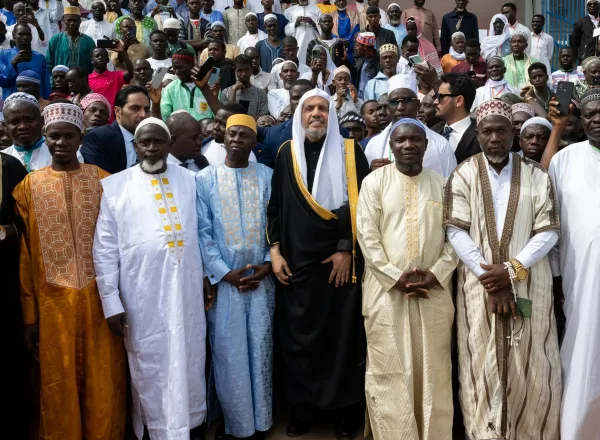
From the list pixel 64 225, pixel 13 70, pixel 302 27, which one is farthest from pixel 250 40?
pixel 64 225

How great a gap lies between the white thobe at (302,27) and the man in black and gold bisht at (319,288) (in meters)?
6.66

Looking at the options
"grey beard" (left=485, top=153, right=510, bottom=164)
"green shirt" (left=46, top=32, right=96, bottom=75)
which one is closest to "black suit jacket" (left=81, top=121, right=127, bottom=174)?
"grey beard" (left=485, top=153, right=510, bottom=164)

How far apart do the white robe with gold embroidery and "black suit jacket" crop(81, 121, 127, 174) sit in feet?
6.57

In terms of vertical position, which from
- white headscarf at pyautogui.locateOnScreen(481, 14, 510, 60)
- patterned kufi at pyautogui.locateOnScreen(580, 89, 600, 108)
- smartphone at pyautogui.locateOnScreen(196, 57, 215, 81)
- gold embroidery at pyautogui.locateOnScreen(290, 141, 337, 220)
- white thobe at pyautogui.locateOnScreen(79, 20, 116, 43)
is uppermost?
white thobe at pyautogui.locateOnScreen(79, 20, 116, 43)

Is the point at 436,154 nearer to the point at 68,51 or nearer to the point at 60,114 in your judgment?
the point at 60,114

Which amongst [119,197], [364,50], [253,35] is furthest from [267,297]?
[253,35]

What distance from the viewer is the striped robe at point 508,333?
4.14 m

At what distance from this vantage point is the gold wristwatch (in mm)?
4102

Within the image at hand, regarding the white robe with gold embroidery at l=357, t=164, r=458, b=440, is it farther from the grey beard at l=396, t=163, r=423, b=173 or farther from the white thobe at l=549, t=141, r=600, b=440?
the white thobe at l=549, t=141, r=600, b=440

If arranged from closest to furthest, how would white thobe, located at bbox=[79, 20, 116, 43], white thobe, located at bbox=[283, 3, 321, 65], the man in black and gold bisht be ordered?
the man in black and gold bisht < white thobe, located at bbox=[283, 3, 321, 65] < white thobe, located at bbox=[79, 20, 116, 43]

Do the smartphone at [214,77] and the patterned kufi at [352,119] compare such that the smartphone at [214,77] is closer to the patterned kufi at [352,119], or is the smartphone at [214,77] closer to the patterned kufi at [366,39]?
the patterned kufi at [366,39]

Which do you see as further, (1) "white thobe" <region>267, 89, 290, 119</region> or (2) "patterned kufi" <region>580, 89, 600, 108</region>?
(1) "white thobe" <region>267, 89, 290, 119</region>

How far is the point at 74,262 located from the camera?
4277mm

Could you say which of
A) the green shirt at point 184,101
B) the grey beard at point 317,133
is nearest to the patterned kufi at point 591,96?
the grey beard at point 317,133
